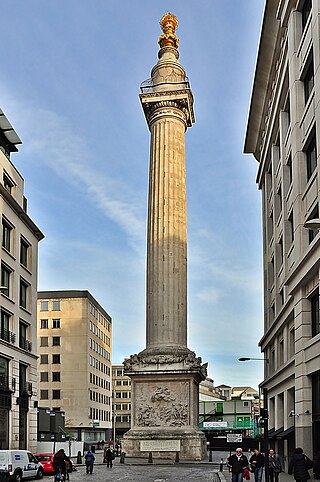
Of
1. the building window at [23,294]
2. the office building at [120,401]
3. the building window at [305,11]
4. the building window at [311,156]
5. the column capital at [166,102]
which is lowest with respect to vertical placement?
the office building at [120,401]

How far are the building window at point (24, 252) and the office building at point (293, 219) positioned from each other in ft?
64.7

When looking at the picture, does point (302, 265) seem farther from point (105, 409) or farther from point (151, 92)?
point (105, 409)

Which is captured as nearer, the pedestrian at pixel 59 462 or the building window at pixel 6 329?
the pedestrian at pixel 59 462

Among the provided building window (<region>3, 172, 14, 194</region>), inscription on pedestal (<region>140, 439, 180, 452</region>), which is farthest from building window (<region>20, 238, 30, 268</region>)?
inscription on pedestal (<region>140, 439, 180, 452</region>)

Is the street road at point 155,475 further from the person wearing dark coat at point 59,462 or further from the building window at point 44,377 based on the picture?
the building window at point 44,377

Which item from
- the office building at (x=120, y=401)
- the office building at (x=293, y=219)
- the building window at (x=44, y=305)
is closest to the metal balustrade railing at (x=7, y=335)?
the office building at (x=293, y=219)

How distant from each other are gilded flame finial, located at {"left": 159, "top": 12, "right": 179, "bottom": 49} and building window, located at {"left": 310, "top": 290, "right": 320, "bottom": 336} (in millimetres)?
43973

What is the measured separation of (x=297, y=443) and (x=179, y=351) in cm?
2572

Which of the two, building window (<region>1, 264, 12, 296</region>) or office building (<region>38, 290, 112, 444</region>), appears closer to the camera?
building window (<region>1, 264, 12, 296</region>)

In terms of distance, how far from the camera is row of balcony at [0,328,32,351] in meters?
53.0

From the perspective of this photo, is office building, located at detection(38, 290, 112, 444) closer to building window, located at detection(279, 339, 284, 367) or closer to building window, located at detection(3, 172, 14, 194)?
building window, located at detection(3, 172, 14, 194)

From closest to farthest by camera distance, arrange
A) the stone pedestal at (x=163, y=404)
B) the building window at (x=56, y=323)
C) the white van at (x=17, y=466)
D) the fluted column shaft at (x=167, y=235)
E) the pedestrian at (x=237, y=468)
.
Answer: the pedestrian at (x=237, y=468)
the white van at (x=17, y=466)
the stone pedestal at (x=163, y=404)
the fluted column shaft at (x=167, y=235)
the building window at (x=56, y=323)

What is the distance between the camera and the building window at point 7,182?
55.8 meters

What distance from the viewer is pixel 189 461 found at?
55469 millimetres
